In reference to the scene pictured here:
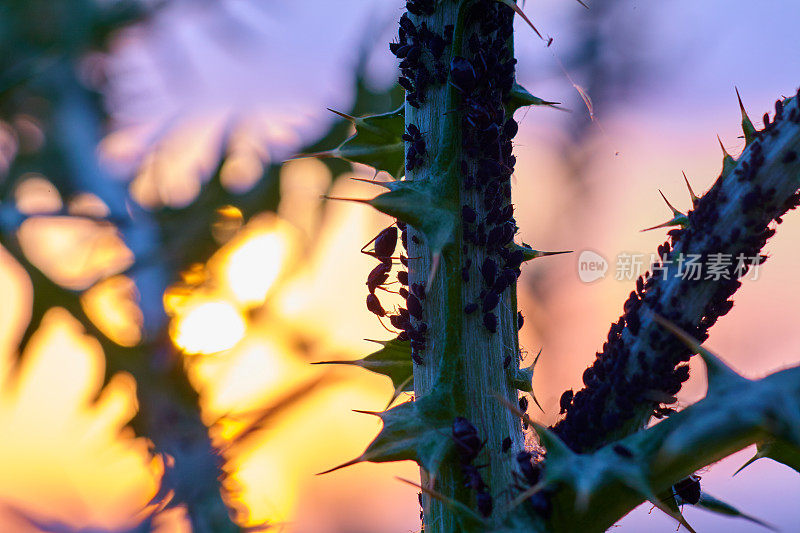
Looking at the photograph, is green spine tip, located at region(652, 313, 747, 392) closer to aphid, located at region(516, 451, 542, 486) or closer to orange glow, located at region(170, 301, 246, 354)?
aphid, located at region(516, 451, 542, 486)

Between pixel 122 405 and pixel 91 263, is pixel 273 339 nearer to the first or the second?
pixel 122 405

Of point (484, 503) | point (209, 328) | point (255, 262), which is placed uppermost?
point (255, 262)

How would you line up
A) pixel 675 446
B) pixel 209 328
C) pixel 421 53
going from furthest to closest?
pixel 209 328 < pixel 421 53 < pixel 675 446

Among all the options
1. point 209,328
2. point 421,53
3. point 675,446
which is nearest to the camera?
point 675,446

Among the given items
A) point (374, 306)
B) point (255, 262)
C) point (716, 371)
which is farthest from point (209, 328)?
point (716, 371)

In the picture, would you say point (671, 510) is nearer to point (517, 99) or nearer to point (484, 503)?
point (484, 503)

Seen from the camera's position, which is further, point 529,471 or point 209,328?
point 209,328

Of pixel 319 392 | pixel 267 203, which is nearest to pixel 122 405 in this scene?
pixel 319 392
